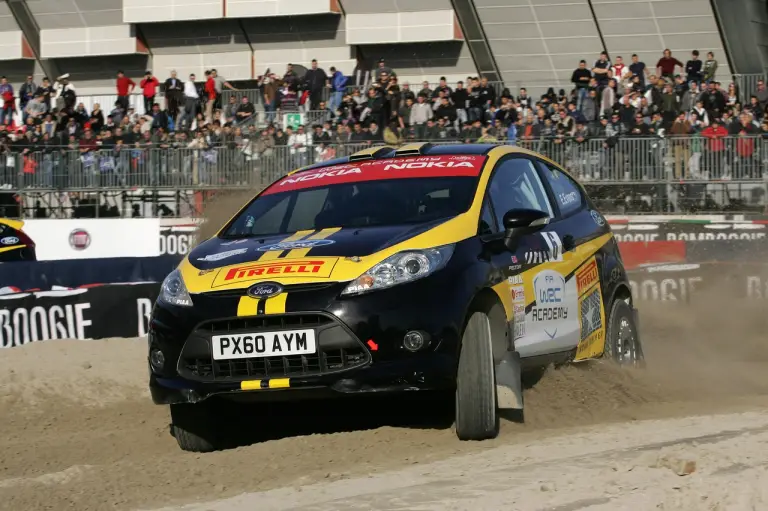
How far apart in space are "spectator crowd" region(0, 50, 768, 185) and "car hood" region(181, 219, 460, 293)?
1437 centimetres

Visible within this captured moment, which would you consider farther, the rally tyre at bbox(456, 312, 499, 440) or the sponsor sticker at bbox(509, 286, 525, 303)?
the sponsor sticker at bbox(509, 286, 525, 303)

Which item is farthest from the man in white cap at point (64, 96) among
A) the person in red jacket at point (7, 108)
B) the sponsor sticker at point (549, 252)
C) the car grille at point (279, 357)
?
the car grille at point (279, 357)

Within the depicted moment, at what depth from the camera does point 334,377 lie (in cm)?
636

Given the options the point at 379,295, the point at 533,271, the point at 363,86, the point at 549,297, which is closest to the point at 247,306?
the point at 379,295

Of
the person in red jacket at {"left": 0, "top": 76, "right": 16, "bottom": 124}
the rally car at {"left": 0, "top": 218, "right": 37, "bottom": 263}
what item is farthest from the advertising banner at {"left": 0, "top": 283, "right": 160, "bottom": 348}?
the person in red jacket at {"left": 0, "top": 76, "right": 16, "bottom": 124}

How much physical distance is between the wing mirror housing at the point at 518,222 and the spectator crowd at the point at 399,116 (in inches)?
547

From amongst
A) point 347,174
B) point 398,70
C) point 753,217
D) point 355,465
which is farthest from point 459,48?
point 355,465

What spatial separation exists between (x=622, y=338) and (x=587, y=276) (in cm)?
83

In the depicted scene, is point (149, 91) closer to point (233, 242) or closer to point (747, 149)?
point (747, 149)

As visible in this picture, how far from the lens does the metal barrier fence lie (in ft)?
71.3

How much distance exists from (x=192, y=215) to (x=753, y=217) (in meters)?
10.7

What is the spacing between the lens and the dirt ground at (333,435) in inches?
225

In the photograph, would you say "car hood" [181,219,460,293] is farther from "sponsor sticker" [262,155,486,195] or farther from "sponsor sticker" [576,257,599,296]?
"sponsor sticker" [576,257,599,296]

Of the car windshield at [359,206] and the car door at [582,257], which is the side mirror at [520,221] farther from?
the car door at [582,257]
